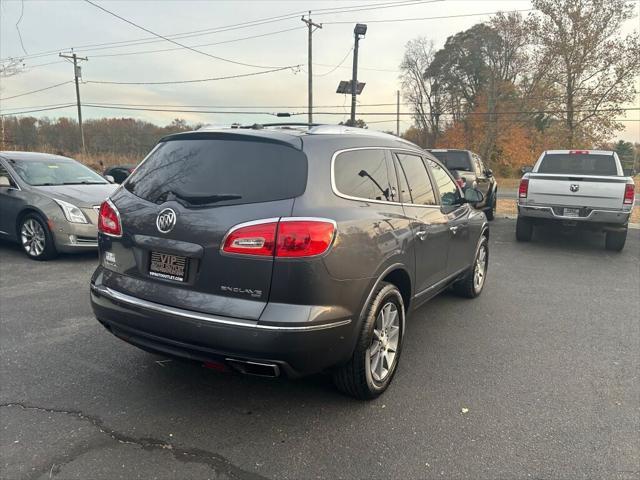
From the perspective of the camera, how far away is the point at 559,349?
4.10m

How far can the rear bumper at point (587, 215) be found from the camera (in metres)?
8.10

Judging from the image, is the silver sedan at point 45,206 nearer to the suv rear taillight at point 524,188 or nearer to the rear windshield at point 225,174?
the rear windshield at point 225,174

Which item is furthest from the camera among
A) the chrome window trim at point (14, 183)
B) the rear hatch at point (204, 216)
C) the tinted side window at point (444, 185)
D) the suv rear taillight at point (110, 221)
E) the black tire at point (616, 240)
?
the black tire at point (616, 240)

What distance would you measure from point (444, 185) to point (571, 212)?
5.05 metres

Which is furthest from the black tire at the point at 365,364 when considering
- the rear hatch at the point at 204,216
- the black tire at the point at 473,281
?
the black tire at the point at 473,281

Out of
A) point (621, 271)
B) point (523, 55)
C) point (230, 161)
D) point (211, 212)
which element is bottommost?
point (621, 271)

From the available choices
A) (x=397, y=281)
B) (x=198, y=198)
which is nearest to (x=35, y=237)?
(x=198, y=198)

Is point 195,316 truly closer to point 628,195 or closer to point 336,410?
point 336,410

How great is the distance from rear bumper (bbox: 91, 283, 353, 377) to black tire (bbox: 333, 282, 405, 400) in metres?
0.15

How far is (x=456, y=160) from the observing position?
12.2 metres

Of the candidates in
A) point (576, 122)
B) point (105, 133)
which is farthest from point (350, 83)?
point (105, 133)

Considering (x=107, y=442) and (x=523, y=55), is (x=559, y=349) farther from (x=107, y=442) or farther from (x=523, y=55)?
(x=523, y=55)

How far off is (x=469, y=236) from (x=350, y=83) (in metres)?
19.4

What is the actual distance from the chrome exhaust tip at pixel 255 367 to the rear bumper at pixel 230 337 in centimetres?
3
